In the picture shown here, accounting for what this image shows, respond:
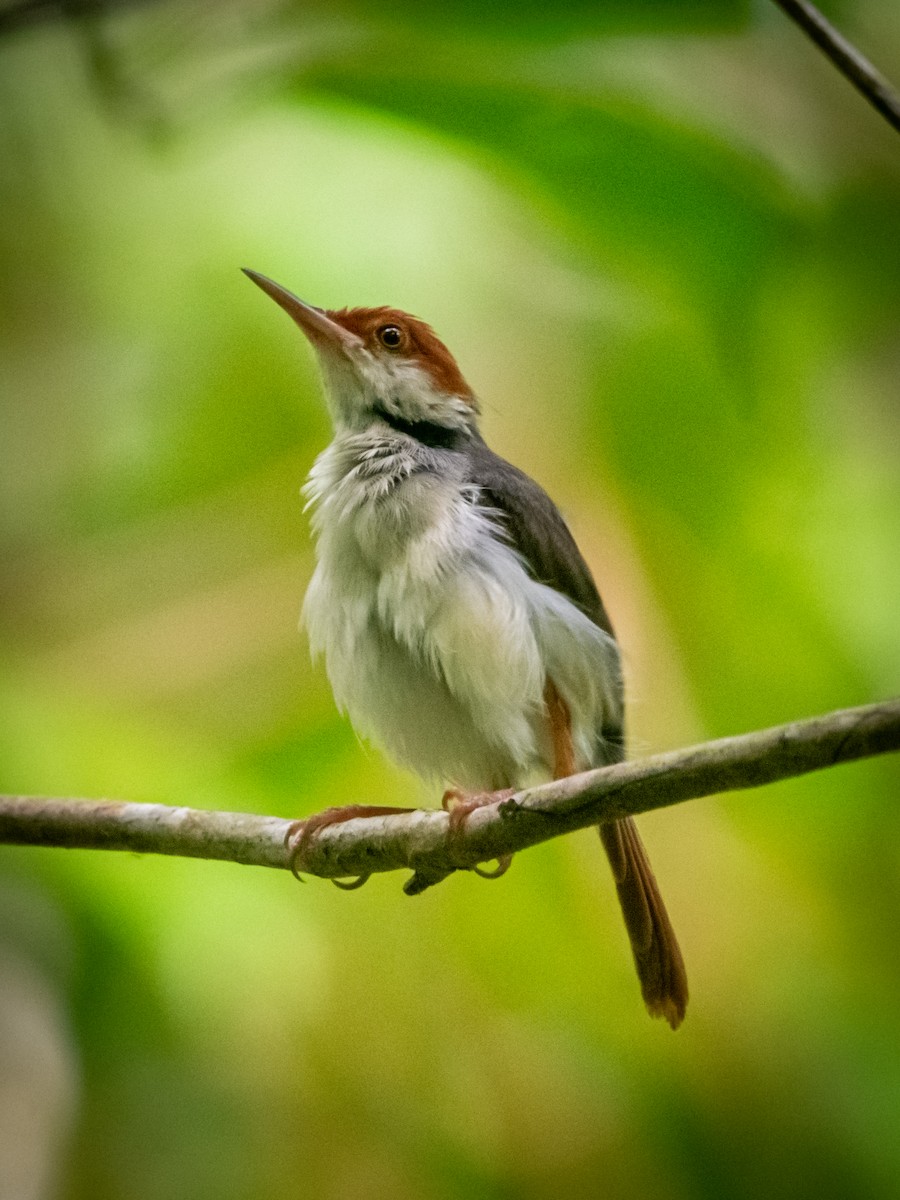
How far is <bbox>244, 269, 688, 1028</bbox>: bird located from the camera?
1.58m

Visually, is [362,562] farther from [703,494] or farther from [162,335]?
[162,335]

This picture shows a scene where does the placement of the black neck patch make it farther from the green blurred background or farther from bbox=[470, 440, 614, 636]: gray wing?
the green blurred background

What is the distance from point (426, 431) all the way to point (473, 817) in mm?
692

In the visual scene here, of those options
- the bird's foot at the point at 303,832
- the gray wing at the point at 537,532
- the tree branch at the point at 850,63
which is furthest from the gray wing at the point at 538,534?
the tree branch at the point at 850,63

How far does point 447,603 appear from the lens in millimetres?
1557

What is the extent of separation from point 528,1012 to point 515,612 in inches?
27.6

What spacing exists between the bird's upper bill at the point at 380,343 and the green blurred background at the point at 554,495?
7.8 inches

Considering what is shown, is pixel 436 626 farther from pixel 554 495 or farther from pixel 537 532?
pixel 554 495

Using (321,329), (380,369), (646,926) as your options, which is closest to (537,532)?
(380,369)

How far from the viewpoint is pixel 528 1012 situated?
6.10 feet

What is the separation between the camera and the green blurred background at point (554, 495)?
1.72 metres

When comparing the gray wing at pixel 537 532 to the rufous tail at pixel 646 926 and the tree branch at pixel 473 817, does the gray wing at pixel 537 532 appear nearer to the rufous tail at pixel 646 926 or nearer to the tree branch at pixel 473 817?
the rufous tail at pixel 646 926

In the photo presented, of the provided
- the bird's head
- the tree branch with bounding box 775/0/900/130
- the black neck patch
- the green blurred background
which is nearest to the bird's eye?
the bird's head

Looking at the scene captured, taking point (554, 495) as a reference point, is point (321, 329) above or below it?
above
